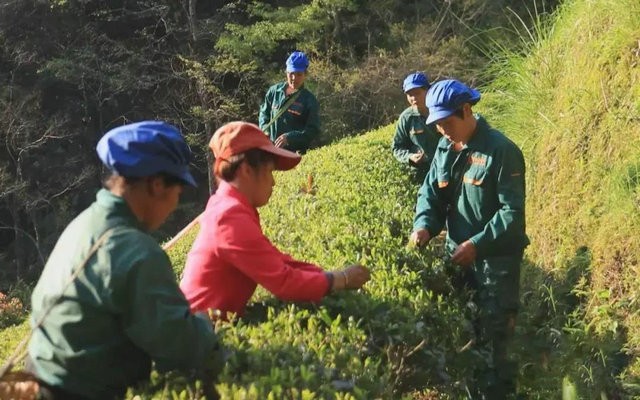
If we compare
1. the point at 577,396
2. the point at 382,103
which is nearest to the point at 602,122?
the point at 577,396

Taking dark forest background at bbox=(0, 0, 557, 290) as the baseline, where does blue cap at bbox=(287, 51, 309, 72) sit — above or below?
above

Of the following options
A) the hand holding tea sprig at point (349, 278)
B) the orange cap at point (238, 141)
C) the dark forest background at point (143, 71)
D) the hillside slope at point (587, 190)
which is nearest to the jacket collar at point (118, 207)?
the orange cap at point (238, 141)

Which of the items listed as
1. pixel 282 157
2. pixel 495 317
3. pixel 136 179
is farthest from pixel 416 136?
pixel 136 179

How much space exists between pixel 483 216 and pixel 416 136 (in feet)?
8.45

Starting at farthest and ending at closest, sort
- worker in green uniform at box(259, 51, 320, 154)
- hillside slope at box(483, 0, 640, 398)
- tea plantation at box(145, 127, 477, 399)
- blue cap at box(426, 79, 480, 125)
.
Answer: worker in green uniform at box(259, 51, 320, 154)
hillside slope at box(483, 0, 640, 398)
blue cap at box(426, 79, 480, 125)
tea plantation at box(145, 127, 477, 399)

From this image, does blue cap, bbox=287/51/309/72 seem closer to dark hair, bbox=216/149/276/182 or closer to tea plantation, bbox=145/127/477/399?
tea plantation, bbox=145/127/477/399

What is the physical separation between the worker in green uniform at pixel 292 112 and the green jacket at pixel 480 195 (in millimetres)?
3605

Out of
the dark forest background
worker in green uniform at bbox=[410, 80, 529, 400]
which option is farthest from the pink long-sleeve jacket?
the dark forest background

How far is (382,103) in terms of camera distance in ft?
63.7

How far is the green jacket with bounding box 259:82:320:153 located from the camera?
8.43m

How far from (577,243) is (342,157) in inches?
140

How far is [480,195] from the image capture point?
459 centimetres

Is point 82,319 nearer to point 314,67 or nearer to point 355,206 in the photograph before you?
point 355,206

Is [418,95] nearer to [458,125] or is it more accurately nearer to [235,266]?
[458,125]
